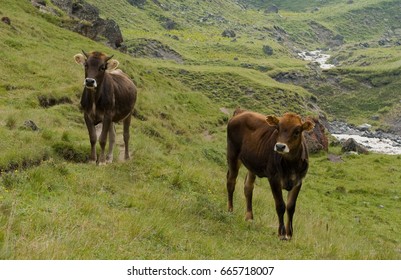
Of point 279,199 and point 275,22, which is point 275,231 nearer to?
point 279,199

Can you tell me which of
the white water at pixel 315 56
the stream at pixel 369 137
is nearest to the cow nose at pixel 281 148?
the stream at pixel 369 137

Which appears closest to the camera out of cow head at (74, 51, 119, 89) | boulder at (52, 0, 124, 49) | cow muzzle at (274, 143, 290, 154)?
cow muzzle at (274, 143, 290, 154)

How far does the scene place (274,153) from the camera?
35.7 feet

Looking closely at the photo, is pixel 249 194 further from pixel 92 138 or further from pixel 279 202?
pixel 92 138

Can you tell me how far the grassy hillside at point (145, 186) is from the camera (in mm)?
7527

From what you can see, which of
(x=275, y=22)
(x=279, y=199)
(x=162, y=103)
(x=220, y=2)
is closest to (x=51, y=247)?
(x=279, y=199)

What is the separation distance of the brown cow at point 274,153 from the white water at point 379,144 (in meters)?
43.0

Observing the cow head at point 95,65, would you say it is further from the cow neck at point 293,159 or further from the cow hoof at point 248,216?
the cow neck at point 293,159

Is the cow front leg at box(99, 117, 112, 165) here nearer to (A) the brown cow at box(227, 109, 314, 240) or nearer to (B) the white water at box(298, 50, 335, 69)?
(A) the brown cow at box(227, 109, 314, 240)

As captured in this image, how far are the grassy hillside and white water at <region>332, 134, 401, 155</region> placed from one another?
15.2 meters

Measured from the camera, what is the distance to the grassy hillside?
24.7 feet

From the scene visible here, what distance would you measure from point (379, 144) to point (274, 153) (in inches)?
→ 2025

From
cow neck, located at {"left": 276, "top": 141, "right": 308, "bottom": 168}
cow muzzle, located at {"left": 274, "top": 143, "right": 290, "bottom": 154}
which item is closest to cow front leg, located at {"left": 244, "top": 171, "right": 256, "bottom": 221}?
cow neck, located at {"left": 276, "top": 141, "right": 308, "bottom": 168}

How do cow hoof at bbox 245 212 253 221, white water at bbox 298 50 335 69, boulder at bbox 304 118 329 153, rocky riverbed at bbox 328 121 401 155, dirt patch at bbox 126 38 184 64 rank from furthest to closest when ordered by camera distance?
white water at bbox 298 50 335 69, dirt patch at bbox 126 38 184 64, rocky riverbed at bbox 328 121 401 155, boulder at bbox 304 118 329 153, cow hoof at bbox 245 212 253 221
